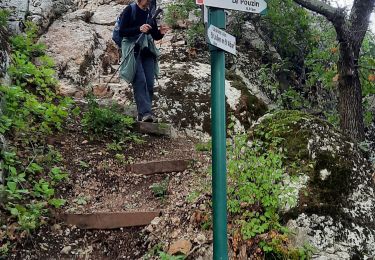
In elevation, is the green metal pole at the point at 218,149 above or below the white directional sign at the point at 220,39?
below

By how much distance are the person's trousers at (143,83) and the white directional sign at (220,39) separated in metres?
3.54

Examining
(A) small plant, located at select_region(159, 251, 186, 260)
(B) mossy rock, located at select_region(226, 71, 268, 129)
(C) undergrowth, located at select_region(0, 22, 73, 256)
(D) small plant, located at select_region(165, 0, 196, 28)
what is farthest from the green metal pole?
(D) small plant, located at select_region(165, 0, 196, 28)

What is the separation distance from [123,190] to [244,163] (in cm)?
167

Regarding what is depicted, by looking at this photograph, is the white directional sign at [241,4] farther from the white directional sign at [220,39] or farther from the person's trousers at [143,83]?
the person's trousers at [143,83]

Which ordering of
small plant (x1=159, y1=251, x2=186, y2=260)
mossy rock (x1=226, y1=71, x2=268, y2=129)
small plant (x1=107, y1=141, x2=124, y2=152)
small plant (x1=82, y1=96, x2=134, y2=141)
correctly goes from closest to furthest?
small plant (x1=159, y1=251, x2=186, y2=260)
small plant (x1=107, y1=141, x2=124, y2=152)
small plant (x1=82, y1=96, x2=134, y2=141)
mossy rock (x1=226, y1=71, x2=268, y2=129)

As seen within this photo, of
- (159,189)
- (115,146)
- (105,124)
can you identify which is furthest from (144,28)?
(159,189)

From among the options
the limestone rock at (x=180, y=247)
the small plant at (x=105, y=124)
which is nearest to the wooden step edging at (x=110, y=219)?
the limestone rock at (x=180, y=247)

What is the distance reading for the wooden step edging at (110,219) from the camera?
12.3ft

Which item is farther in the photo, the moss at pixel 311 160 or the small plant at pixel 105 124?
the small plant at pixel 105 124

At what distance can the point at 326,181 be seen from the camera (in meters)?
3.57

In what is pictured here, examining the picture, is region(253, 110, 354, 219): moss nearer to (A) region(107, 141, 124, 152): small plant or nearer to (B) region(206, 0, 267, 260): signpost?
(B) region(206, 0, 267, 260): signpost

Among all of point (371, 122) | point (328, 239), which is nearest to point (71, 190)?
point (328, 239)

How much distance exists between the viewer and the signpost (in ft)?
7.39

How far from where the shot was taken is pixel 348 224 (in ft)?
10.9
